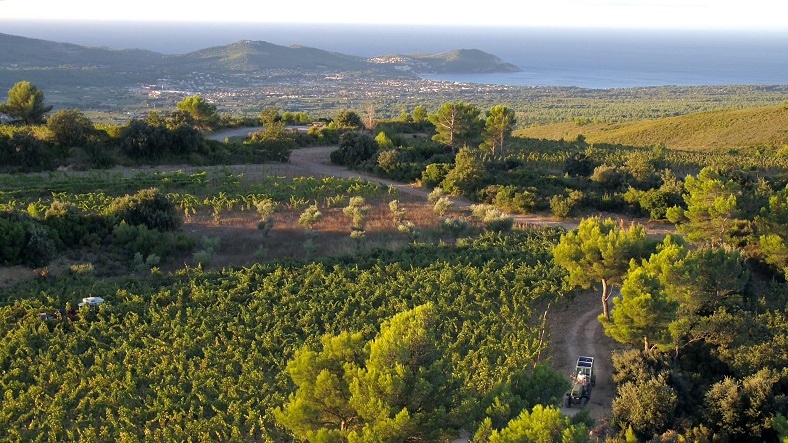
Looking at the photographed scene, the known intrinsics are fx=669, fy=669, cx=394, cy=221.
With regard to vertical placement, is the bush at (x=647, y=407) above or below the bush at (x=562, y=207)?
below

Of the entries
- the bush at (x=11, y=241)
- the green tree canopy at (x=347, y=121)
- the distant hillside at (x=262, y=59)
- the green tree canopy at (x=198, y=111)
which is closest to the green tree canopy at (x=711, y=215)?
the bush at (x=11, y=241)

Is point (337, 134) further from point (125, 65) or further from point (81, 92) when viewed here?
point (125, 65)

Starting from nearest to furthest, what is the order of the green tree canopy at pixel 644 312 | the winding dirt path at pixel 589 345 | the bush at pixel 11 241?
the green tree canopy at pixel 644 312, the winding dirt path at pixel 589 345, the bush at pixel 11 241

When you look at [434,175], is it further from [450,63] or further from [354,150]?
[450,63]

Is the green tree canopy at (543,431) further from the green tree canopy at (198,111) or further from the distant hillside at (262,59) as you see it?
the distant hillside at (262,59)

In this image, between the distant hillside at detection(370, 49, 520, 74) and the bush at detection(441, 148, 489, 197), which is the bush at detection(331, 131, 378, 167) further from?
the distant hillside at detection(370, 49, 520, 74)

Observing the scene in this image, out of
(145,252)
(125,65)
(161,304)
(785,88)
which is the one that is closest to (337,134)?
(145,252)

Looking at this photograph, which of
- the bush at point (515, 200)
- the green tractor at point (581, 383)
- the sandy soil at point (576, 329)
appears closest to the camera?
the green tractor at point (581, 383)
